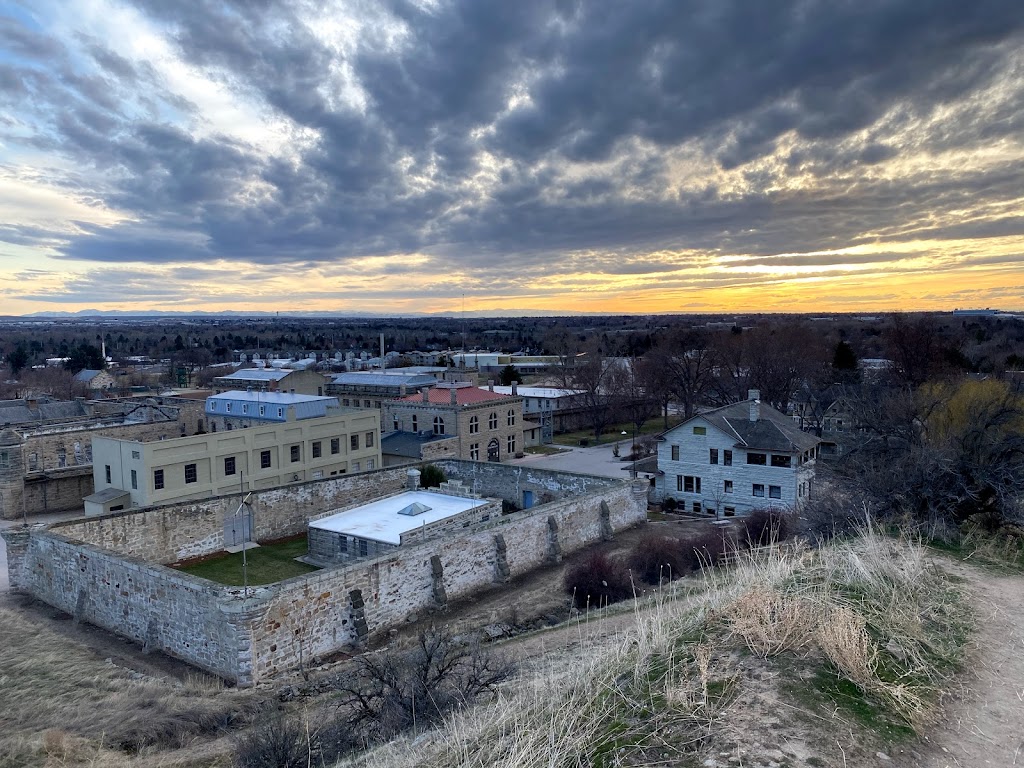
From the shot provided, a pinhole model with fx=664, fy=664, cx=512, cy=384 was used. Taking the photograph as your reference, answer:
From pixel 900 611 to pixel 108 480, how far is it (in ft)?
102

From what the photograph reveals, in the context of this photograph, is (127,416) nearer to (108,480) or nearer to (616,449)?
(108,480)

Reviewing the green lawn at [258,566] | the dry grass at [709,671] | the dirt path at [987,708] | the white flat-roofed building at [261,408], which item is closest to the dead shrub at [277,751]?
the dry grass at [709,671]

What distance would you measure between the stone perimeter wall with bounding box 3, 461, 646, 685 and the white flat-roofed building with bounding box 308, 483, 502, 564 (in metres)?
2.16

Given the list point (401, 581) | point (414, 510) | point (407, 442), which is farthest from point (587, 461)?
point (401, 581)

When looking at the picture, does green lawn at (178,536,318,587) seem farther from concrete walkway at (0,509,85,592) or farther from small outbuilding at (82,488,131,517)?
small outbuilding at (82,488,131,517)

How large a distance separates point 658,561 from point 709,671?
14566 mm

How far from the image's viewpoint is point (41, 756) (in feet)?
32.5

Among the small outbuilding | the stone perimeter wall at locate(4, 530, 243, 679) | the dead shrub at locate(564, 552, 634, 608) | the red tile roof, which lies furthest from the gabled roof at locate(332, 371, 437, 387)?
the dead shrub at locate(564, 552, 634, 608)

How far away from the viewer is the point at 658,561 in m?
21.2

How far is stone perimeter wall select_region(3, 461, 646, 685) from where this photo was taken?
15180mm

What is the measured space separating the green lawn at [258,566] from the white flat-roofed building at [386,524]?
988 mm

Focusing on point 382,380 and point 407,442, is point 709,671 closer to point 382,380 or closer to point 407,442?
point 407,442

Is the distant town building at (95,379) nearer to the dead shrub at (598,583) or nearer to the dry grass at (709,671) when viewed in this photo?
the dead shrub at (598,583)

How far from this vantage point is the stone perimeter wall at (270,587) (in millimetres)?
15180
